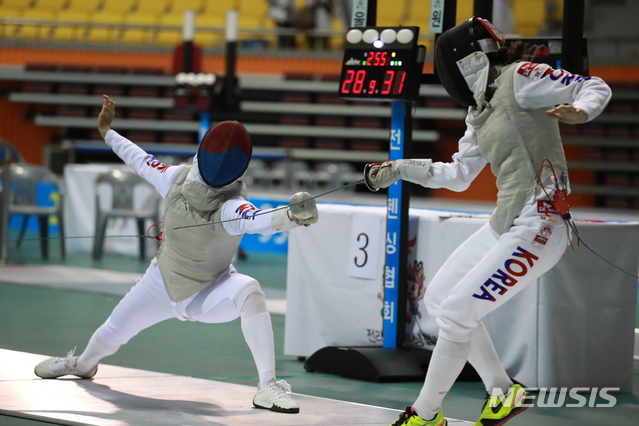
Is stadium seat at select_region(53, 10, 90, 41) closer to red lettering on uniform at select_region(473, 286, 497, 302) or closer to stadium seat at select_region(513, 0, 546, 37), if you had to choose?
stadium seat at select_region(513, 0, 546, 37)

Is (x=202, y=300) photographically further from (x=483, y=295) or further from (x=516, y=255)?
(x=516, y=255)

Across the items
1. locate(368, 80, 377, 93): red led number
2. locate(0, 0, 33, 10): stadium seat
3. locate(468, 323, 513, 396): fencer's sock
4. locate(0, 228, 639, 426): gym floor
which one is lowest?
locate(0, 228, 639, 426): gym floor

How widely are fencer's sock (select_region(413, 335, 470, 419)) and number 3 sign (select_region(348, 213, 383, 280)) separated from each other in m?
1.41

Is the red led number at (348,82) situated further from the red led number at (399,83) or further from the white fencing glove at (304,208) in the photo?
the white fencing glove at (304,208)

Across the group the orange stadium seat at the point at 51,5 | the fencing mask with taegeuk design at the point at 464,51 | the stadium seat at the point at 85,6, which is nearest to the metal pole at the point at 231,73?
the fencing mask with taegeuk design at the point at 464,51

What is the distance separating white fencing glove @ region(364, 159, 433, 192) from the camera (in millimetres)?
2887

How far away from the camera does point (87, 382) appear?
3469 millimetres

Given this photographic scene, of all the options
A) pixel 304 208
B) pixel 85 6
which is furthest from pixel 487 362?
pixel 85 6

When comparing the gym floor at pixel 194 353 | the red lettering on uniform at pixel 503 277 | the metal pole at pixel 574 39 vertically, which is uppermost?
the metal pole at pixel 574 39

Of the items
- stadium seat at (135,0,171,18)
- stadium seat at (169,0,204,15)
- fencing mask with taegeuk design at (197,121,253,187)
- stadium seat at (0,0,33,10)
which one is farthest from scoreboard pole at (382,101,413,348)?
stadium seat at (0,0,33,10)

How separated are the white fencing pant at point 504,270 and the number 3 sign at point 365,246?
139 cm

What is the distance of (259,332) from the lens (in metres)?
3.07

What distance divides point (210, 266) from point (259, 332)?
0.30 meters

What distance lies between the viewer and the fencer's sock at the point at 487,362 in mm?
2895
